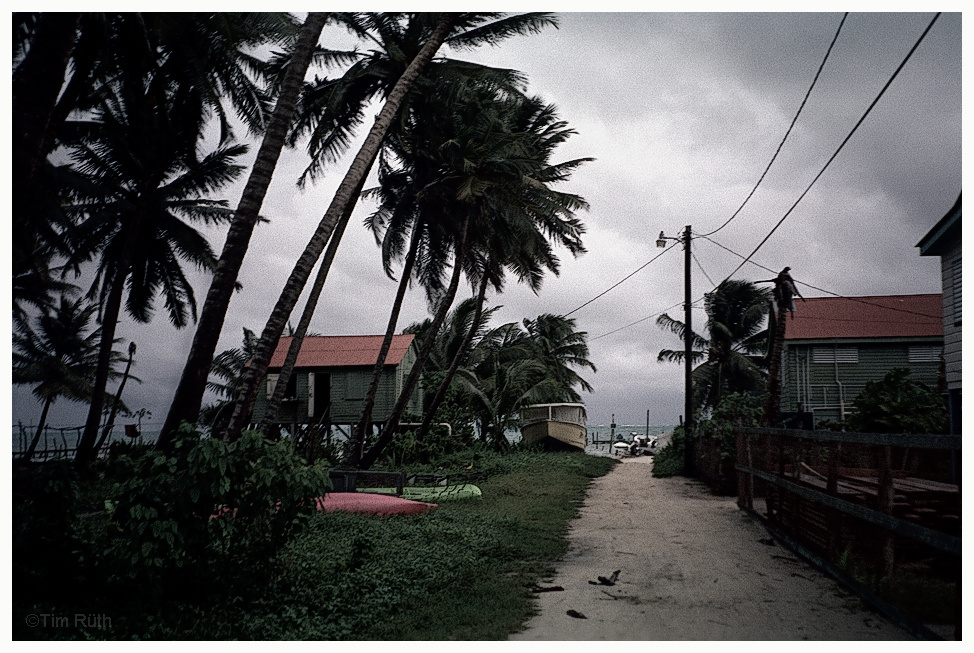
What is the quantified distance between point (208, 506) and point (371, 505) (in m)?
5.19

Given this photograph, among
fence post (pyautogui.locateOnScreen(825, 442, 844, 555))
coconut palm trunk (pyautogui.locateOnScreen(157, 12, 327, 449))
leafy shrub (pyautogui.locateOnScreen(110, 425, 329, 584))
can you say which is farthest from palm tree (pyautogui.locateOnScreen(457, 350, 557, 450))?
leafy shrub (pyautogui.locateOnScreen(110, 425, 329, 584))

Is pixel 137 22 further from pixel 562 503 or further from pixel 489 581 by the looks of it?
pixel 562 503

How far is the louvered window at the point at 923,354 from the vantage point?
21.7 metres

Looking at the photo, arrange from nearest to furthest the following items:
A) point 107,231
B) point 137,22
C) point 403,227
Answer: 1. point 137,22
2. point 107,231
3. point 403,227

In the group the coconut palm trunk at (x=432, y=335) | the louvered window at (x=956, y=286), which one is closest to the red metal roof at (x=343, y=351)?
the coconut palm trunk at (x=432, y=335)

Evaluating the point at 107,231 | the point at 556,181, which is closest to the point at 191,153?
the point at 107,231

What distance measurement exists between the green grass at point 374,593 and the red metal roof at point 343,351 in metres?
16.4

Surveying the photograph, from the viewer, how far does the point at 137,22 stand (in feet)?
31.3

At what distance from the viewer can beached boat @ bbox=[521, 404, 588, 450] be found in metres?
27.3

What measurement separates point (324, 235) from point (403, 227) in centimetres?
1069

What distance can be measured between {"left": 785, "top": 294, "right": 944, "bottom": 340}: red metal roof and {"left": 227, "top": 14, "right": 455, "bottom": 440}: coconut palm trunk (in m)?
17.9

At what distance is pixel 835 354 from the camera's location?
76.5 ft

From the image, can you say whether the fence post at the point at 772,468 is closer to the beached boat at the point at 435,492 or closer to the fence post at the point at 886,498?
the fence post at the point at 886,498

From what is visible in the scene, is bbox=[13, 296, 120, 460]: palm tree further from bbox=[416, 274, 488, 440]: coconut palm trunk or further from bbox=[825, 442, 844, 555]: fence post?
bbox=[825, 442, 844, 555]: fence post
